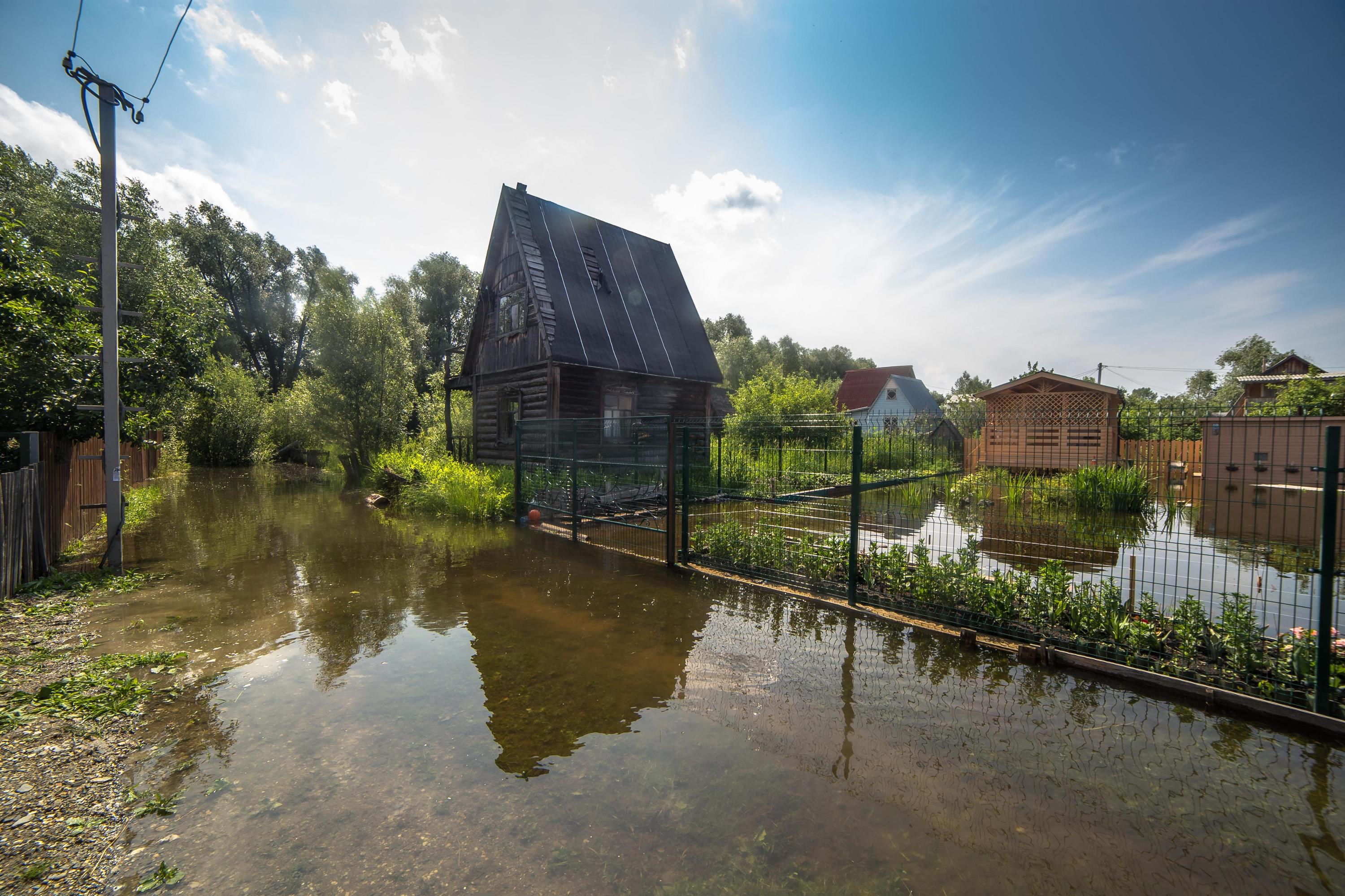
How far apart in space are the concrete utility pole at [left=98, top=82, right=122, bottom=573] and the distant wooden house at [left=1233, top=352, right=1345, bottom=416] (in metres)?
27.4

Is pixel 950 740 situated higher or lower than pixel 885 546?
lower

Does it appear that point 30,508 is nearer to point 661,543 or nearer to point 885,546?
point 661,543

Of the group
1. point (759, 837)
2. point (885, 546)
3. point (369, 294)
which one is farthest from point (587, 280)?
point (759, 837)

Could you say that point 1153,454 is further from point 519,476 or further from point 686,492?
point 519,476

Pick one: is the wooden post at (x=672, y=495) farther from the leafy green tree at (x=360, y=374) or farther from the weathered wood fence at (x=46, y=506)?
the leafy green tree at (x=360, y=374)

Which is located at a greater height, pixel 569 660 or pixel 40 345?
pixel 40 345

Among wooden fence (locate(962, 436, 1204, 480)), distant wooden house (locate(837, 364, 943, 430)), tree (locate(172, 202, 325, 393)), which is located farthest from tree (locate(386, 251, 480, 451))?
wooden fence (locate(962, 436, 1204, 480))

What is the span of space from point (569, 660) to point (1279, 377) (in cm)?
4267

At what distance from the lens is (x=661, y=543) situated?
9.30 m

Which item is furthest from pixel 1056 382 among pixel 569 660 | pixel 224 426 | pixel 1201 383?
pixel 1201 383

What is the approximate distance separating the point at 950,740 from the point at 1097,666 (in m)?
1.82

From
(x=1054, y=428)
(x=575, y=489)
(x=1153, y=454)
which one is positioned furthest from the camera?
(x=575, y=489)

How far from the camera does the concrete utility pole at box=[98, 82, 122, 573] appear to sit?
690cm

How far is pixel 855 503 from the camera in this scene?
5609 millimetres
